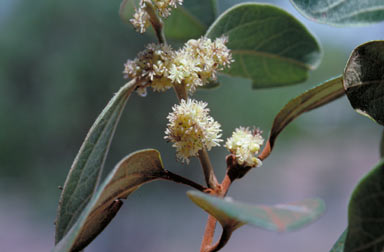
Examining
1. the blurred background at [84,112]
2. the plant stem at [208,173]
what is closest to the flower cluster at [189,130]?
the plant stem at [208,173]

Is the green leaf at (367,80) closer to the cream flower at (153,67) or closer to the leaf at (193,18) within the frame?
the cream flower at (153,67)

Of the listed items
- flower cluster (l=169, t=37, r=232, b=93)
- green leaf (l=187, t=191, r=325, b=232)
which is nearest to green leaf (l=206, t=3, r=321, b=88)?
flower cluster (l=169, t=37, r=232, b=93)

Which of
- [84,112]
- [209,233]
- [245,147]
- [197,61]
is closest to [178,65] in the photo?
[197,61]

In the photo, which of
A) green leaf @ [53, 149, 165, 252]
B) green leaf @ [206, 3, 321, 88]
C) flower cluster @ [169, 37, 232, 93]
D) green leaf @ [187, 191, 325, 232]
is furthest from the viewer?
green leaf @ [206, 3, 321, 88]

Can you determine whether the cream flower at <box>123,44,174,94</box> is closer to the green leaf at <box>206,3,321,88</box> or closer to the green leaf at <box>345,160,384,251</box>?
the green leaf at <box>206,3,321,88</box>

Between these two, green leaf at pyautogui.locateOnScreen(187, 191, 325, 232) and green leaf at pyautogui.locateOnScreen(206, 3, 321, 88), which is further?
green leaf at pyautogui.locateOnScreen(206, 3, 321, 88)

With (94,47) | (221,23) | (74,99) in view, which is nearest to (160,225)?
(74,99)
